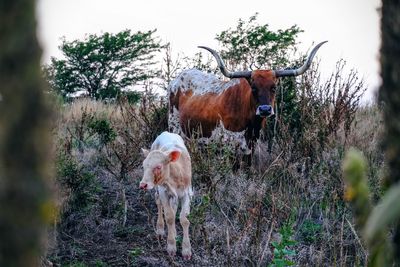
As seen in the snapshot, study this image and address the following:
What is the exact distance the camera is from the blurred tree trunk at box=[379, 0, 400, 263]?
39.6 inches

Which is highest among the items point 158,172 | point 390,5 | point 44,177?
point 390,5

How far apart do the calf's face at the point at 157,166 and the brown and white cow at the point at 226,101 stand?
311cm

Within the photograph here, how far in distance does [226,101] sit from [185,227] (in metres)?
4.34

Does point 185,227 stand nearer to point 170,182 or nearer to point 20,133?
point 170,182

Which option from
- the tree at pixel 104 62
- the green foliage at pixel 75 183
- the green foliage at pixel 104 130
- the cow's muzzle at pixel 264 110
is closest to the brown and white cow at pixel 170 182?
the green foliage at pixel 75 183

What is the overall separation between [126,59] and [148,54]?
114 cm

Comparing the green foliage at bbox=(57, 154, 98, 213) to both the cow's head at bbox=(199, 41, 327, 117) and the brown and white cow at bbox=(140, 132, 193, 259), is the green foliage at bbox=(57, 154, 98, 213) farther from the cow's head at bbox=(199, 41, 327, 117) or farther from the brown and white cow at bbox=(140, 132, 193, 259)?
the cow's head at bbox=(199, 41, 327, 117)

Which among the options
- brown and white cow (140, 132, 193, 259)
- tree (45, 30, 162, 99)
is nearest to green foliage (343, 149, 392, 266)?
brown and white cow (140, 132, 193, 259)

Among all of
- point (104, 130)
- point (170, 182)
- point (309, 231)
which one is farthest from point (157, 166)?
point (104, 130)

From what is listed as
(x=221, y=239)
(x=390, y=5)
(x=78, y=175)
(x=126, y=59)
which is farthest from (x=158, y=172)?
(x=126, y=59)

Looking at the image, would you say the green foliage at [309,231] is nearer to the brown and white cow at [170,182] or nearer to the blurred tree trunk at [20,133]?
the brown and white cow at [170,182]

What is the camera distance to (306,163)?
30.6ft

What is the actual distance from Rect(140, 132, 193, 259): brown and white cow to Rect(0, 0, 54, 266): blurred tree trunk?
19.6 ft

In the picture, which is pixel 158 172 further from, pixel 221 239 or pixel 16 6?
pixel 16 6
